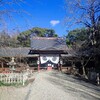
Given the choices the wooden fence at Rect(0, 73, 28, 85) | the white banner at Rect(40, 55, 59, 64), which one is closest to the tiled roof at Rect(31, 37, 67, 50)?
the white banner at Rect(40, 55, 59, 64)

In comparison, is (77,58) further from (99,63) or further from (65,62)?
(65,62)

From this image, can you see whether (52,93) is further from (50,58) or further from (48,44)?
(48,44)

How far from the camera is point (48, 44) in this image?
32.8m

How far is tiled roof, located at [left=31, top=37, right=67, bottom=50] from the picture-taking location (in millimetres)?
30906

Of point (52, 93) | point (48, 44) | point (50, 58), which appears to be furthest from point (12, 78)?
point (48, 44)

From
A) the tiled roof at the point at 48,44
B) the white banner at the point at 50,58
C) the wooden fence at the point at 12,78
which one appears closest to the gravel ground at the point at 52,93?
the wooden fence at the point at 12,78

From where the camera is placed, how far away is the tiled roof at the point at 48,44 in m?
30.9

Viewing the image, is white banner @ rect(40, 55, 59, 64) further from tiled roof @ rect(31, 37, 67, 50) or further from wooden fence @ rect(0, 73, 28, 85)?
wooden fence @ rect(0, 73, 28, 85)

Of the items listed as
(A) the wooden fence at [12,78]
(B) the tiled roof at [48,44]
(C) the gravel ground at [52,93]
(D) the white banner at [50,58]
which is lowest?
(C) the gravel ground at [52,93]

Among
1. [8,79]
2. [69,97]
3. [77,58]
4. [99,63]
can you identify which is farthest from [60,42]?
[69,97]

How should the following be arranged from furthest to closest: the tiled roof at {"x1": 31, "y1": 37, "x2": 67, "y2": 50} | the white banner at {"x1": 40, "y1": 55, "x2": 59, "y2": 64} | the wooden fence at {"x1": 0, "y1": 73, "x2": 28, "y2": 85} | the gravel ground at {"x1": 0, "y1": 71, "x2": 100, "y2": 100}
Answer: the tiled roof at {"x1": 31, "y1": 37, "x2": 67, "y2": 50}, the white banner at {"x1": 40, "y1": 55, "x2": 59, "y2": 64}, the wooden fence at {"x1": 0, "y1": 73, "x2": 28, "y2": 85}, the gravel ground at {"x1": 0, "y1": 71, "x2": 100, "y2": 100}

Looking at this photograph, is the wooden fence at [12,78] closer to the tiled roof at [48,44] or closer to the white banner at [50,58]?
the white banner at [50,58]

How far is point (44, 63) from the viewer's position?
3152 cm

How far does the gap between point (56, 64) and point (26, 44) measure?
21.3 metres
